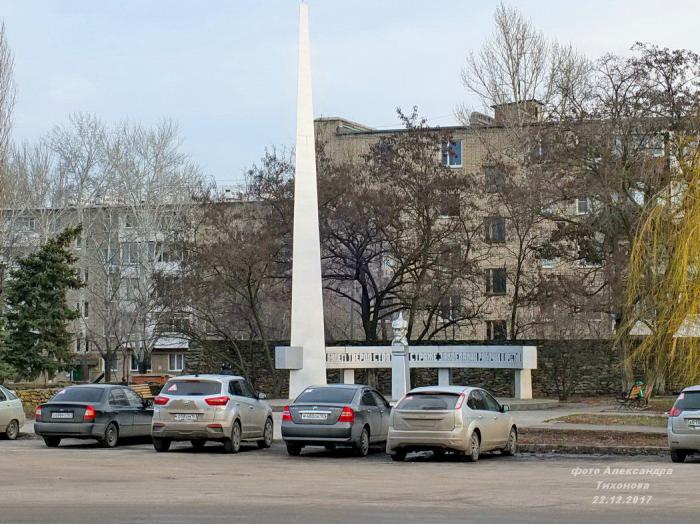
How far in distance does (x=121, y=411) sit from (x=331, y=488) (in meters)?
11.6

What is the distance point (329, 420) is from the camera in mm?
24906

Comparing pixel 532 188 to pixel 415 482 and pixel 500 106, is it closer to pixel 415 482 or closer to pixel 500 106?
pixel 500 106

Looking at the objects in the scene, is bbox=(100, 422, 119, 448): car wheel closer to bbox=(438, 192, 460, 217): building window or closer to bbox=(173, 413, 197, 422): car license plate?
bbox=(173, 413, 197, 422): car license plate

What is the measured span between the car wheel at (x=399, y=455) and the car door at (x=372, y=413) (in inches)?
63.9

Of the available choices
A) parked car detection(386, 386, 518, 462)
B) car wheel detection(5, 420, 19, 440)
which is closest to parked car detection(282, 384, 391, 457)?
parked car detection(386, 386, 518, 462)

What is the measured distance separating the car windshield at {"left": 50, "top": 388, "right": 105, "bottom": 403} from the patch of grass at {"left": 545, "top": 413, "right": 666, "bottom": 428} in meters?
14.0

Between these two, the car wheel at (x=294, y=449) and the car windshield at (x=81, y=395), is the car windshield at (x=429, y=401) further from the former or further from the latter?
the car windshield at (x=81, y=395)

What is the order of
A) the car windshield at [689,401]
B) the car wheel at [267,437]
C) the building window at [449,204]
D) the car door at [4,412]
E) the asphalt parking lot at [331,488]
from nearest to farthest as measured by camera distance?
the asphalt parking lot at [331,488] → the car windshield at [689,401] → the car wheel at [267,437] → the car door at [4,412] → the building window at [449,204]

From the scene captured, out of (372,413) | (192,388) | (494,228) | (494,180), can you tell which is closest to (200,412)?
(192,388)

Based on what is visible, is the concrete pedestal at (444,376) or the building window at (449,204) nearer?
the concrete pedestal at (444,376)

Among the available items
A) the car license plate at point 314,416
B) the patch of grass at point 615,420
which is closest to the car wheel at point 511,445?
the car license plate at point 314,416

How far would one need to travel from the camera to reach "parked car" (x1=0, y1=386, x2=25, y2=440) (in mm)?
30234

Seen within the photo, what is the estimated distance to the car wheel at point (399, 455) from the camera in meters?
24.0

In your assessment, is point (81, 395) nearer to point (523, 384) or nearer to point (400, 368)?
point (400, 368)
